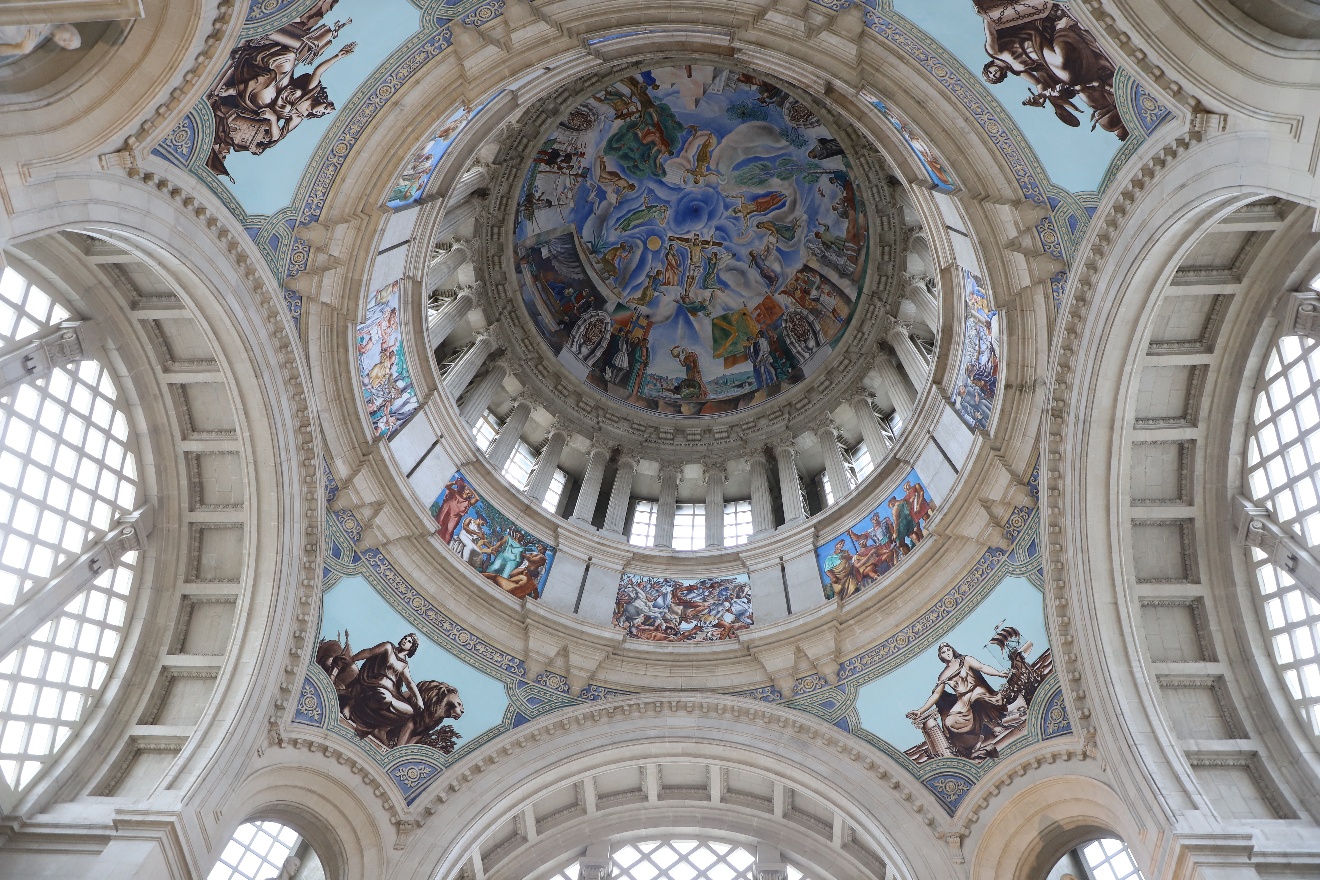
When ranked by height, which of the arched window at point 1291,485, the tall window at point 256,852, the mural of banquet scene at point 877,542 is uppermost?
the mural of banquet scene at point 877,542

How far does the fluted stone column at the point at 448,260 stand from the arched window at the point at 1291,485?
16276 millimetres

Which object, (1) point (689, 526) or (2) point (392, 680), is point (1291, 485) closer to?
(1) point (689, 526)

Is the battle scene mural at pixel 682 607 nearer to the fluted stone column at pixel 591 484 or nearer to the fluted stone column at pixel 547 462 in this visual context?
the fluted stone column at pixel 591 484

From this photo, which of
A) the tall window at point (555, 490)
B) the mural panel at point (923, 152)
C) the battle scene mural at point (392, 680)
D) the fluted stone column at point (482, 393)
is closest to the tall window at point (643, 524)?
the tall window at point (555, 490)

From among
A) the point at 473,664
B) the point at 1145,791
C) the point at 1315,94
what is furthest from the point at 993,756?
the point at 1315,94

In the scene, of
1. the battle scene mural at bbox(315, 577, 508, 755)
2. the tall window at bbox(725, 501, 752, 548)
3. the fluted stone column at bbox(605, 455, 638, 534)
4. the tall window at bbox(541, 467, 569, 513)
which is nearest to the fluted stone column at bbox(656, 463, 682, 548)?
the fluted stone column at bbox(605, 455, 638, 534)

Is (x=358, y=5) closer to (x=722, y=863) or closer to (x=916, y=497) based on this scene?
(x=916, y=497)

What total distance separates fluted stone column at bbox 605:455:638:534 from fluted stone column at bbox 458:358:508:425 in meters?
3.64

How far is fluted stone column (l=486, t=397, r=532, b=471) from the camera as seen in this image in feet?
72.2

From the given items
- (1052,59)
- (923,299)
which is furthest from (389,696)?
(923,299)

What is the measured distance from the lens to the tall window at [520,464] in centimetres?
2288

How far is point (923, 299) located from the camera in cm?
2272

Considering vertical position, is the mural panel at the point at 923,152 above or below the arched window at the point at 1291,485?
above

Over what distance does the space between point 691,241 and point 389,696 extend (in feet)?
57.1
